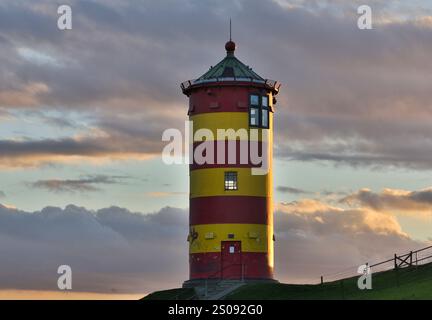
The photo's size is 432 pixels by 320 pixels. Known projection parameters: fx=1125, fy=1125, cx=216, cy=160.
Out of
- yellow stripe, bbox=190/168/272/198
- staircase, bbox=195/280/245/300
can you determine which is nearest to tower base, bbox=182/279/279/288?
staircase, bbox=195/280/245/300

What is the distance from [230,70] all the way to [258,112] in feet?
11.4

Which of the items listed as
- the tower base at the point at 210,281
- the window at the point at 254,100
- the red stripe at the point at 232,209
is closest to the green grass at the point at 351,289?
the tower base at the point at 210,281

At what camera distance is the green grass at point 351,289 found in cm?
6112

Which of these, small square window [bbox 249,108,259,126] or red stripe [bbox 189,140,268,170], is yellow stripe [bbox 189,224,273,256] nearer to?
red stripe [bbox 189,140,268,170]

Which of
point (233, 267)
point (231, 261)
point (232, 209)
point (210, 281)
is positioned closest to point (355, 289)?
point (233, 267)

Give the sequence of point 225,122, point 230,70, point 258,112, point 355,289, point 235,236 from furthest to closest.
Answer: point 230,70 → point 258,112 → point 225,122 → point 235,236 → point 355,289

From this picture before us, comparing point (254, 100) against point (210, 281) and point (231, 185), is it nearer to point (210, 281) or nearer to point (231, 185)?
point (231, 185)

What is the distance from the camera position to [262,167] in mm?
74438

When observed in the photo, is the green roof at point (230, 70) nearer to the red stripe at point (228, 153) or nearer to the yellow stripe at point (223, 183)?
the red stripe at point (228, 153)

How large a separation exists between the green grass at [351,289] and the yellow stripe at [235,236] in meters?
3.03

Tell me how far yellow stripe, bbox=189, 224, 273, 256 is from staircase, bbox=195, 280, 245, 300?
2.18 meters

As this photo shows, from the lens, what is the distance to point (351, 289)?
65.8 m

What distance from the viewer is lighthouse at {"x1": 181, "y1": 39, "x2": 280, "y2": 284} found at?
240 ft

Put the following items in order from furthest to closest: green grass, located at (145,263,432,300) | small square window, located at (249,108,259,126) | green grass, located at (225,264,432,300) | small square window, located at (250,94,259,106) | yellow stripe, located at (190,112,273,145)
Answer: small square window, located at (250,94,259,106), small square window, located at (249,108,259,126), yellow stripe, located at (190,112,273,145), green grass, located at (145,263,432,300), green grass, located at (225,264,432,300)
